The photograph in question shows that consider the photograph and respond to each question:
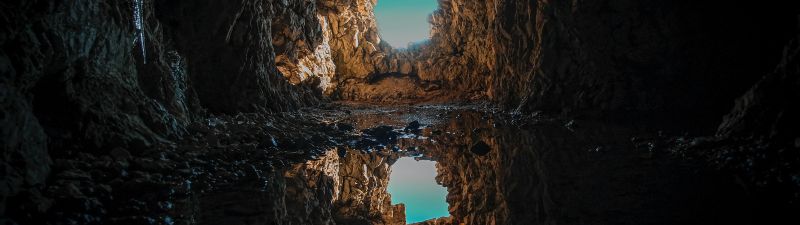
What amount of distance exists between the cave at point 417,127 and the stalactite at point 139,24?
52 mm

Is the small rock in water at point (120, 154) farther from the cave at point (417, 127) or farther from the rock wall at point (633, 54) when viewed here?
the rock wall at point (633, 54)

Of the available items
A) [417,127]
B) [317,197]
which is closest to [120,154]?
[317,197]

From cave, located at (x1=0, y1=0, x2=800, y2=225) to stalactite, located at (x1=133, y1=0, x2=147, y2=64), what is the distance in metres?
0.05

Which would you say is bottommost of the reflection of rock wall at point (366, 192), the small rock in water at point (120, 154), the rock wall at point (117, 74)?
the reflection of rock wall at point (366, 192)

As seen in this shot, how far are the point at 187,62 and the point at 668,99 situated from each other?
11.0m

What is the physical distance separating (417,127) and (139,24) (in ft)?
22.1

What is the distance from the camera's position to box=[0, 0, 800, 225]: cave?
14.4 feet

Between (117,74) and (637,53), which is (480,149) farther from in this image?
(117,74)

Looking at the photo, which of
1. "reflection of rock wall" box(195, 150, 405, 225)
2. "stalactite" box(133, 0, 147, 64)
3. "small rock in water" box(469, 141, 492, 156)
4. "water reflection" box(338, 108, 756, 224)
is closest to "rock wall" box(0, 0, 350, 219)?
"stalactite" box(133, 0, 147, 64)

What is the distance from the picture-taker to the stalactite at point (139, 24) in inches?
316

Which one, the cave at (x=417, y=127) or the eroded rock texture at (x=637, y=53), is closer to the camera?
the cave at (x=417, y=127)

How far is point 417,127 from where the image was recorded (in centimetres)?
1220

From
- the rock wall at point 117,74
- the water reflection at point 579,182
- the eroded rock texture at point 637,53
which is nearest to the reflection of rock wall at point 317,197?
the water reflection at point 579,182

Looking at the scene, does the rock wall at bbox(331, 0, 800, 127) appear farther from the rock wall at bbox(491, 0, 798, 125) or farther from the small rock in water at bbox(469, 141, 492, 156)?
the small rock in water at bbox(469, 141, 492, 156)
